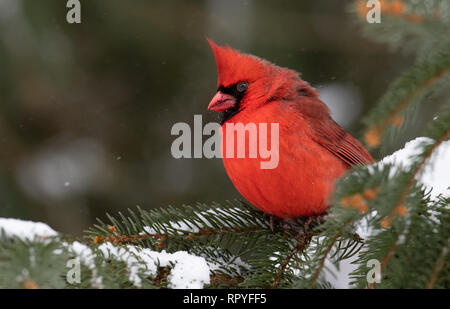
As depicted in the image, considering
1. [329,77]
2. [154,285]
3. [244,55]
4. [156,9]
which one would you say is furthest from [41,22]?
[154,285]

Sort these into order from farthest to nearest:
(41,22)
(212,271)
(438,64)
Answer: (41,22), (212,271), (438,64)

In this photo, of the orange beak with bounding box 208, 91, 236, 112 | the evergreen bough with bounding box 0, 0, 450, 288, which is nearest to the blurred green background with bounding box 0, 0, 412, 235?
the orange beak with bounding box 208, 91, 236, 112

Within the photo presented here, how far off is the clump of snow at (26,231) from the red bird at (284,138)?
1108mm

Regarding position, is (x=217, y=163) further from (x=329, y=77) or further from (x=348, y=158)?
(x=348, y=158)

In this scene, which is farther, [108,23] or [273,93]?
[108,23]

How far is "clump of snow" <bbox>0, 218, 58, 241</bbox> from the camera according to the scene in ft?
4.18

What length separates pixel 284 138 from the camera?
A: 2.36m

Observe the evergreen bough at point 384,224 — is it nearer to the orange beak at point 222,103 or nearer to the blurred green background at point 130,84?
the orange beak at point 222,103

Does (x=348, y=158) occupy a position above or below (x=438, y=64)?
below

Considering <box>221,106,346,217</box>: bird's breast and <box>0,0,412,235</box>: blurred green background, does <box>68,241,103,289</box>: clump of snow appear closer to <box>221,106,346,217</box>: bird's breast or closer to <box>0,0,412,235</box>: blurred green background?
<box>221,106,346,217</box>: bird's breast

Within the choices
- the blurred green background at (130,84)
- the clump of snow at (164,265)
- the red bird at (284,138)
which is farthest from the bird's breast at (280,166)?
the blurred green background at (130,84)

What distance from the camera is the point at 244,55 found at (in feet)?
8.95

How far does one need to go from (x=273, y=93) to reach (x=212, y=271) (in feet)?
3.66

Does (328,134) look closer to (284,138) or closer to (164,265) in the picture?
(284,138)
